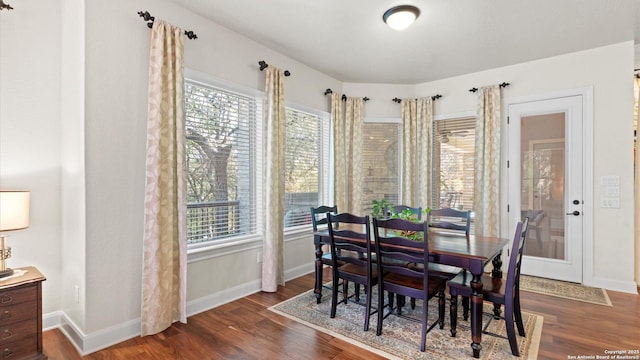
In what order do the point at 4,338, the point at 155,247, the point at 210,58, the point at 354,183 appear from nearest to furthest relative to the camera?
the point at 4,338 < the point at 155,247 < the point at 210,58 < the point at 354,183

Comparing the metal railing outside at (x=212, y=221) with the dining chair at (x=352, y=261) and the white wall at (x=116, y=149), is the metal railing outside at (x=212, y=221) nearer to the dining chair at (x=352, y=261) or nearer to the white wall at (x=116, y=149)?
the white wall at (x=116, y=149)

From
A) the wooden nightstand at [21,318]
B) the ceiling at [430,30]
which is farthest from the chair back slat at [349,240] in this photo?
the wooden nightstand at [21,318]

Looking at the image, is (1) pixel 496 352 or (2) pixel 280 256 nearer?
(1) pixel 496 352

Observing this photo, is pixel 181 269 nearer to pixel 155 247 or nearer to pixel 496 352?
pixel 155 247

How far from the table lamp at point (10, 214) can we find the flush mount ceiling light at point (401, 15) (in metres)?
3.32

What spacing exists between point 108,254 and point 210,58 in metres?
2.06

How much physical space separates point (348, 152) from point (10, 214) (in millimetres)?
3869

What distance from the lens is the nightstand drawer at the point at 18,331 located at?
Result: 6.83 feet

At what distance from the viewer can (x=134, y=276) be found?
266cm

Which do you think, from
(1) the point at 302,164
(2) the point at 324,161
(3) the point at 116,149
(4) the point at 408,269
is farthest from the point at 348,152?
(3) the point at 116,149

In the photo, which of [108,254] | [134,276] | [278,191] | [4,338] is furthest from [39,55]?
[278,191]

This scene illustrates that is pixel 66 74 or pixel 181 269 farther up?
pixel 66 74

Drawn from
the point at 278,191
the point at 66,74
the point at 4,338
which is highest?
the point at 66,74

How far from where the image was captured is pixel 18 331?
2137 millimetres
